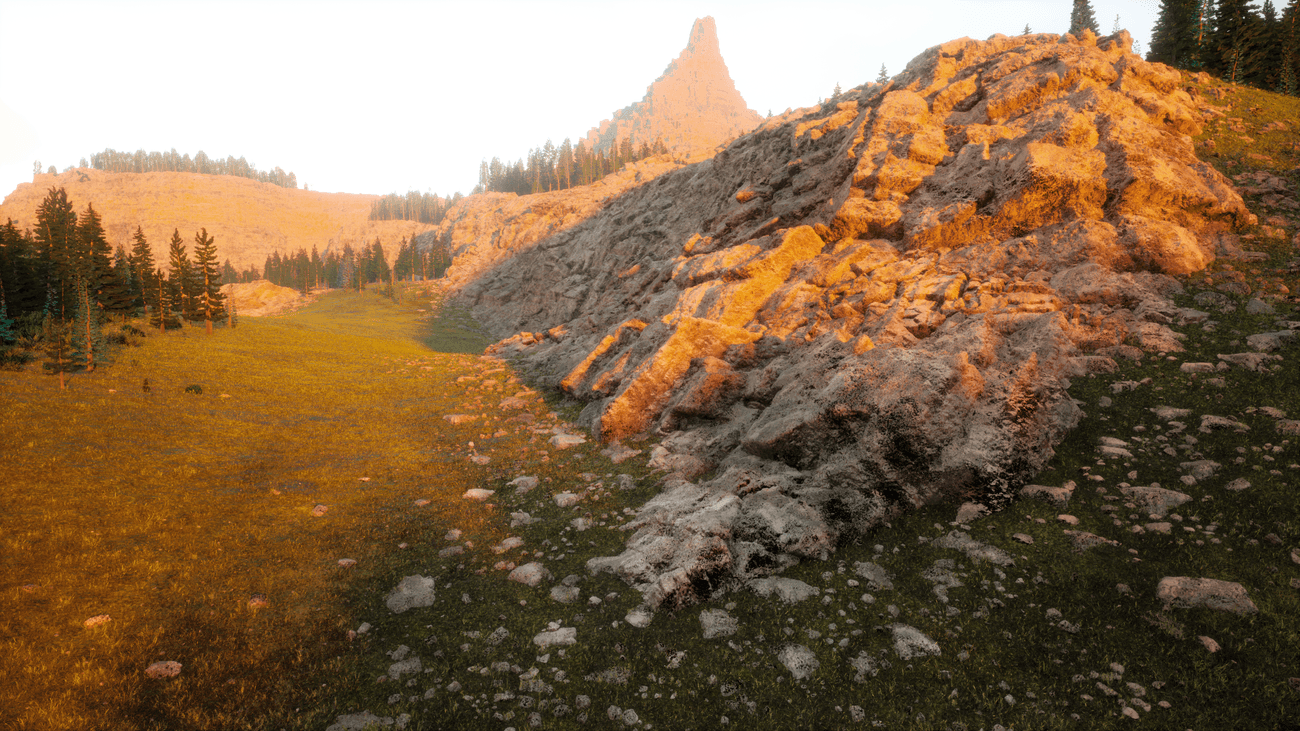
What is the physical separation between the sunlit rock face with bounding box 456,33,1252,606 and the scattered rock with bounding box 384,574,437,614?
4599mm

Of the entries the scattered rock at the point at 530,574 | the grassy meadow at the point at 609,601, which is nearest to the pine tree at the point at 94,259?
the grassy meadow at the point at 609,601

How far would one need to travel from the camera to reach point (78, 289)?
1373 inches

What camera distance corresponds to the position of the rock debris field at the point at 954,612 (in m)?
8.66

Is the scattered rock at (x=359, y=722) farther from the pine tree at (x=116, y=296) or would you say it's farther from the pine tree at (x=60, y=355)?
the pine tree at (x=116, y=296)

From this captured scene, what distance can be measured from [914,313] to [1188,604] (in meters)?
14.5

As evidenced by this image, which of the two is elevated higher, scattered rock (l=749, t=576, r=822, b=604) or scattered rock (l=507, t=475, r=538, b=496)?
scattered rock (l=749, t=576, r=822, b=604)

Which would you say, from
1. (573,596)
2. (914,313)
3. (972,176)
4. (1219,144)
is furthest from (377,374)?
(1219,144)

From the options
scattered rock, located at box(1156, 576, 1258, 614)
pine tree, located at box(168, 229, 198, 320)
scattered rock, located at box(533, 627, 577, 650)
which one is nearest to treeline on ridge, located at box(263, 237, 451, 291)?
pine tree, located at box(168, 229, 198, 320)

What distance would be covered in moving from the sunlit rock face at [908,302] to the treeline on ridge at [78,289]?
3161cm

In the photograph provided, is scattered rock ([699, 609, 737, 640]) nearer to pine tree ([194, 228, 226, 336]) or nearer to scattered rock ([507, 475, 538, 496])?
scattered rock ([507, 475, 538, 496])

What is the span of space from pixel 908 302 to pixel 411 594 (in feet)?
75.9

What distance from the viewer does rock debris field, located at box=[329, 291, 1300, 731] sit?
28.4ft

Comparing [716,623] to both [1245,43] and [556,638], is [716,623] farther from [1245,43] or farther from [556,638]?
[1245,43]

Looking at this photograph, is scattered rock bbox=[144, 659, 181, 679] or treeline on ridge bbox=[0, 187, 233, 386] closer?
scattered rock bbox=[144, 659, 181, 679]
